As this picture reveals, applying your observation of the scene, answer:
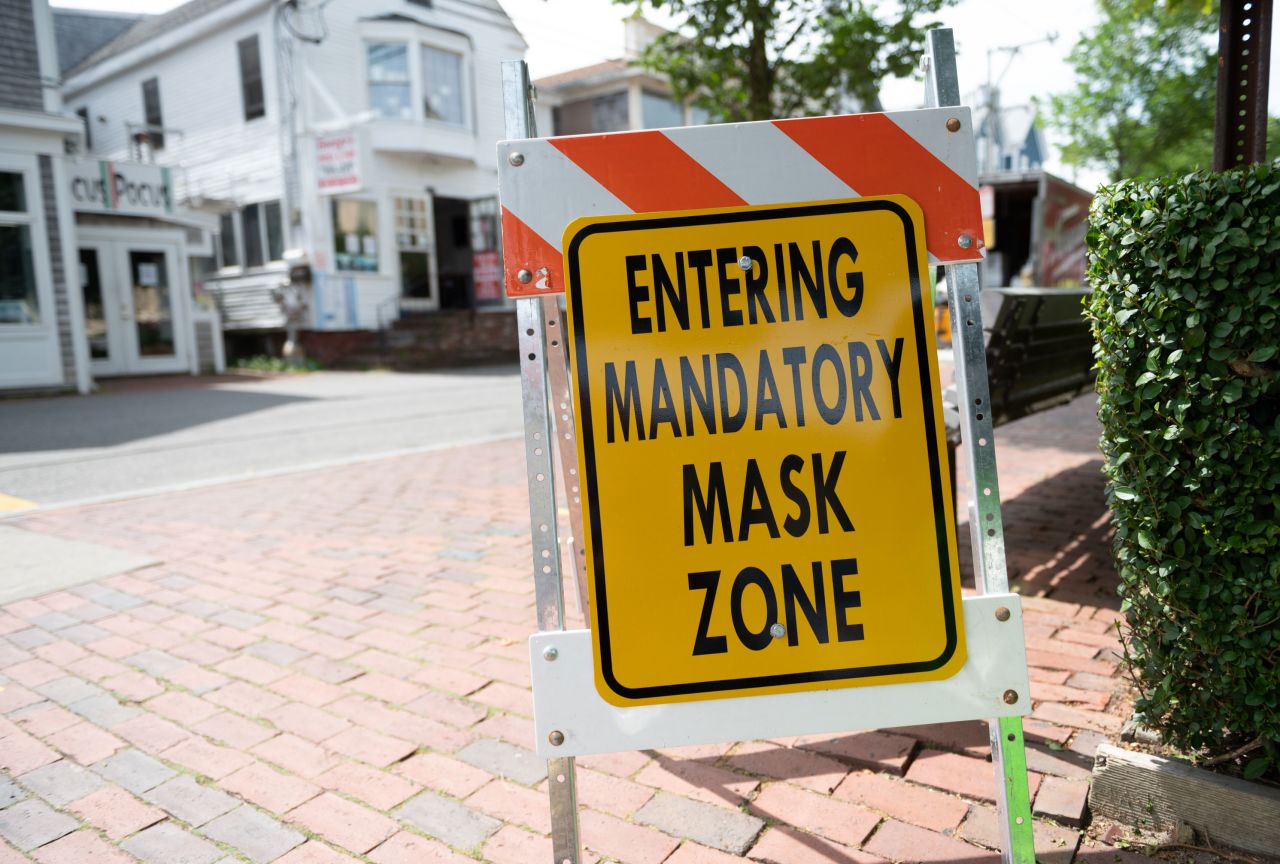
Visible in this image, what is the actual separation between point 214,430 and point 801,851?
30.8 feet

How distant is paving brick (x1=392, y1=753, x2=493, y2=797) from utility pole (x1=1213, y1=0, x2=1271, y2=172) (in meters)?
2.64

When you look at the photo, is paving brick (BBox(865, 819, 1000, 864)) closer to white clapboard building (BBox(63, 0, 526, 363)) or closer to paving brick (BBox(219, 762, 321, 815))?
paving brick (BBox(219, 762, 321, 815))

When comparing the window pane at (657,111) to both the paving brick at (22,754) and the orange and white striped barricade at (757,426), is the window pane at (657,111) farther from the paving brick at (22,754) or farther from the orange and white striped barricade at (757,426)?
the orange and white striped barricade at (757,426)

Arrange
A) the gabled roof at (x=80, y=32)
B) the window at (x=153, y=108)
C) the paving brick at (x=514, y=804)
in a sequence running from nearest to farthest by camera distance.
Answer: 1. the paving brick at (x=514, y=804)
2. the window at (x=153, y=108)
3. the gabled roof at (x=80, y=32)

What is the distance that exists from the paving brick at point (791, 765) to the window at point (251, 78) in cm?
2226

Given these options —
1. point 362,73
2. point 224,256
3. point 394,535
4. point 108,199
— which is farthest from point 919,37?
point 224,256

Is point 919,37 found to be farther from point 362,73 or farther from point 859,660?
point 362,73

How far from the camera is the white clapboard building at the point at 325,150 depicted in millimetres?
20656

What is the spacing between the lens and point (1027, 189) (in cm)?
1410

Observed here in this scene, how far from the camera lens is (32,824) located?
234 cm

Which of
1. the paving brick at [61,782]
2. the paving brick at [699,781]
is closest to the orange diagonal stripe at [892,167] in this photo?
the paving brick at [699,781]

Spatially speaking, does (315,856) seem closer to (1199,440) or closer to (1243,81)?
(1199,440)

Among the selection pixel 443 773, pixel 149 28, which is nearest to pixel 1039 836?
pixel 443 773

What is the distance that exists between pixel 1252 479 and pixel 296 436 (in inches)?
349
